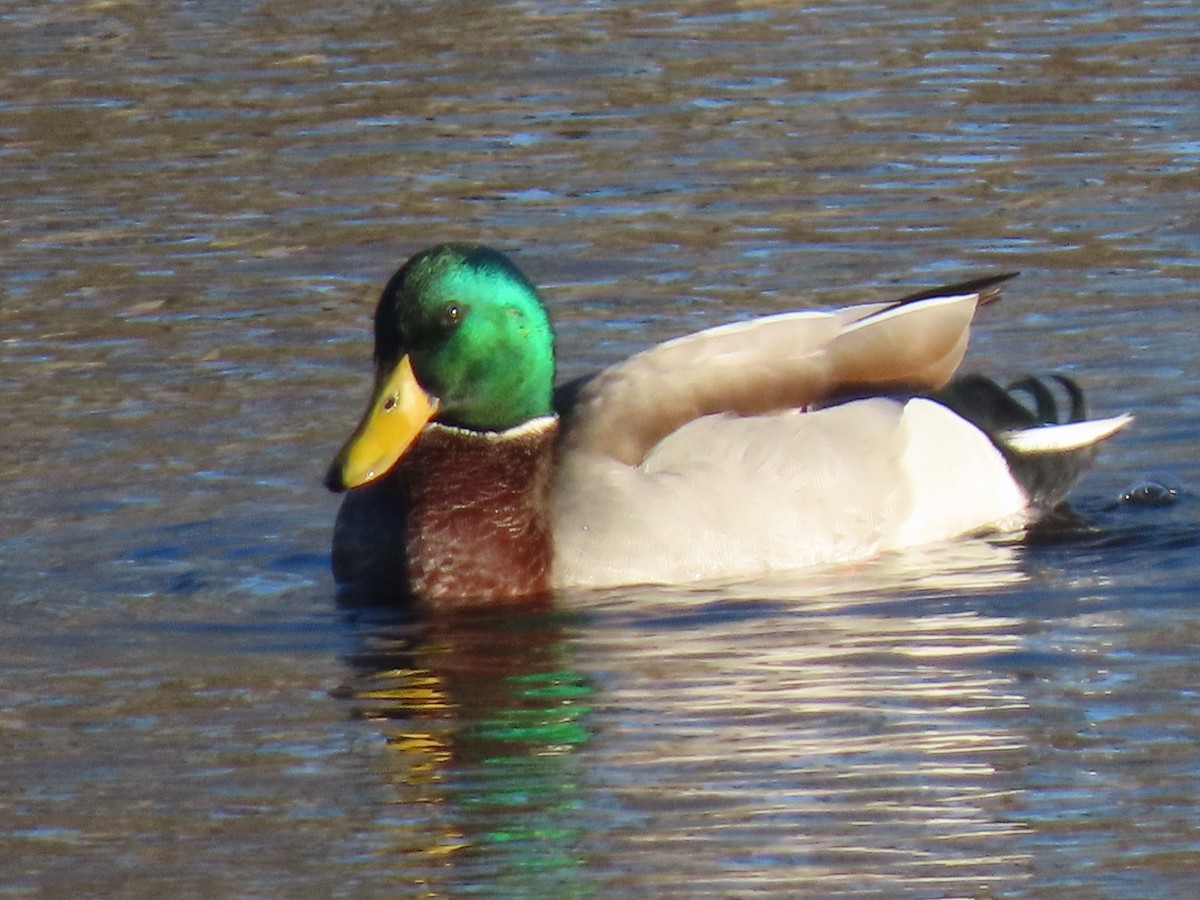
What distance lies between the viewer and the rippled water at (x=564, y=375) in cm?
659

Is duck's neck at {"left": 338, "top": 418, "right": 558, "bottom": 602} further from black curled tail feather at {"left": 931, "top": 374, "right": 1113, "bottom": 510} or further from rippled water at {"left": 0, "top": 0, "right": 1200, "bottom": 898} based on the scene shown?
black curled tail feather at {"left": 931, "top": 374, "right": 1113, "bottom": 510}

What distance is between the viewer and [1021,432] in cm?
970

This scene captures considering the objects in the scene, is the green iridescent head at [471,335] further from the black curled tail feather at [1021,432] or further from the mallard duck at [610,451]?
the black curled tail feather at [1021,432]

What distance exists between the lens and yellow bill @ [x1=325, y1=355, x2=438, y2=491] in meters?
8.56

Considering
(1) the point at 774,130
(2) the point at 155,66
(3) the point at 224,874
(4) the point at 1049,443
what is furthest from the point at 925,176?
(3) the point at 224,874

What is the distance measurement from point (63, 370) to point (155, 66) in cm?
479

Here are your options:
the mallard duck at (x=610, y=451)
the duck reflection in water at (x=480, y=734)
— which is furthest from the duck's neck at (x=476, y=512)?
the duck reflection in water at (x=480, y=734)

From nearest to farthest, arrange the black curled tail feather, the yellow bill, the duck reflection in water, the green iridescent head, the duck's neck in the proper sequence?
the duck reflection in water < the yellow bill < the green iridescent head < the duck's neck < the black curled tail feather

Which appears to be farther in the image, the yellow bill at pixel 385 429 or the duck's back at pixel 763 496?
the duck's back at pixel 763 496

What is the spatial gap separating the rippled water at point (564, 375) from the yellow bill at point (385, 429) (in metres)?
0.46

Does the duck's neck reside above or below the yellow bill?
below

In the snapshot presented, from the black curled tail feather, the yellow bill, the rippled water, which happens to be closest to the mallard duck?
the yellow bill

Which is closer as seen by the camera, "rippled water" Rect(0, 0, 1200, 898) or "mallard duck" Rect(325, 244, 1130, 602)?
"rippled water" Rect(0, 0, 1200, 898)

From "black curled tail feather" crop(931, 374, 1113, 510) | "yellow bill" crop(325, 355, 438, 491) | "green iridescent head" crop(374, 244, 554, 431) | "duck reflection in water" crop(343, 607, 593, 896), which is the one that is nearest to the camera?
"duck reflection in water" crop(343, 607, 593, 896)
